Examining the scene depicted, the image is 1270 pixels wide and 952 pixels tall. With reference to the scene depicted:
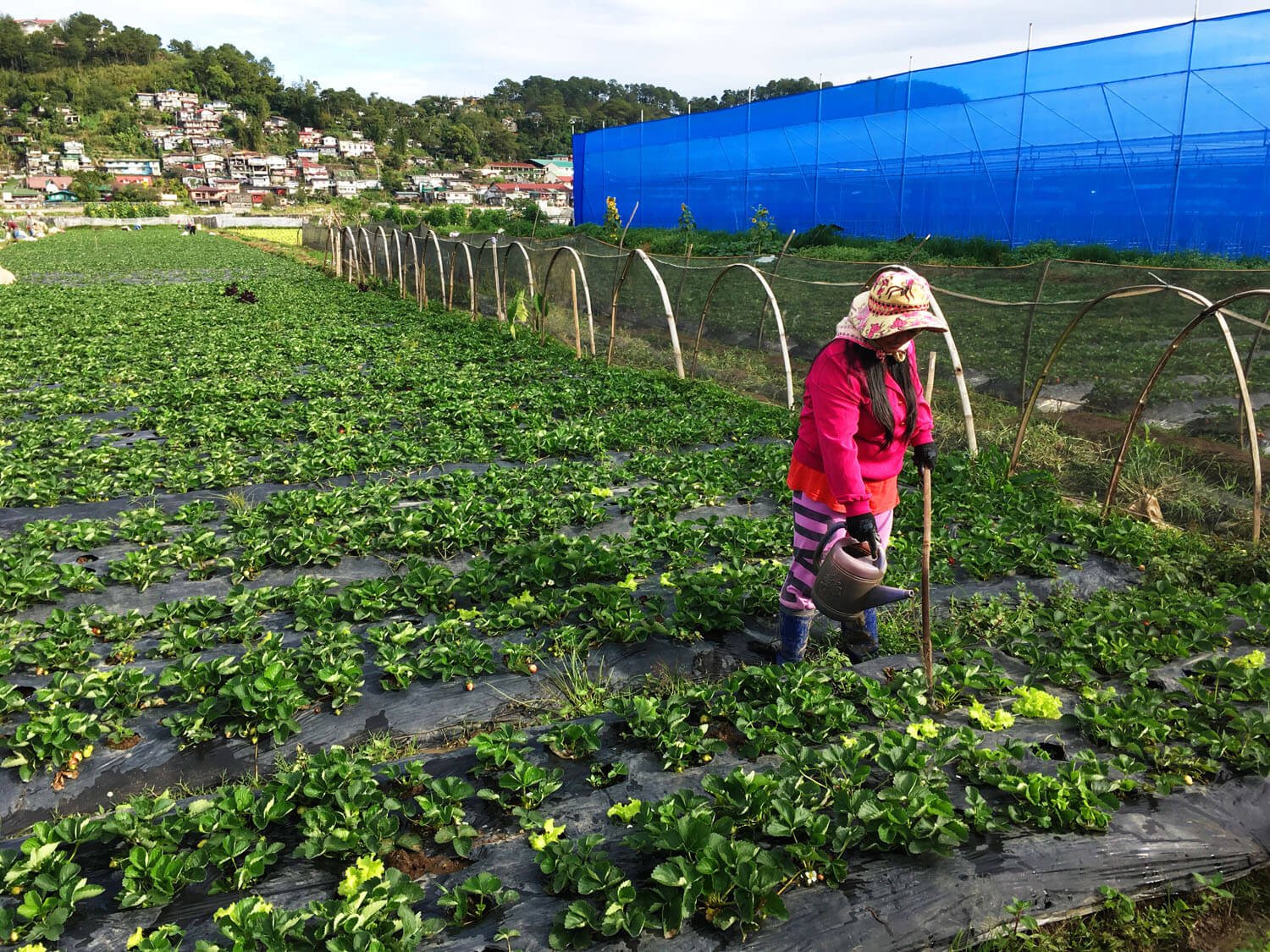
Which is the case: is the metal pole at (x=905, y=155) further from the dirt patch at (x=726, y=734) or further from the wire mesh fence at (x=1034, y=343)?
the dirt patch at (x=726, y=734)

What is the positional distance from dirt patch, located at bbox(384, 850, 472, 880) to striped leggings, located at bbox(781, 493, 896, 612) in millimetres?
1925

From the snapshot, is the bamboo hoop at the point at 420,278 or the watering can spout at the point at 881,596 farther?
the bamboo hoop at the point at 420,278

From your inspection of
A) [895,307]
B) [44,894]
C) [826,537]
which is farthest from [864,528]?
[44,894]

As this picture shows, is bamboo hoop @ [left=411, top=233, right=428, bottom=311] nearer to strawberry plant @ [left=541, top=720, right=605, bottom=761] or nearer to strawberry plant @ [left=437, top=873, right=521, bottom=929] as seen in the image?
strawberry plant @ [left=541, top=720, right=605, bottom=761]

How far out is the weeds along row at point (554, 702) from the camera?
258 centimetres

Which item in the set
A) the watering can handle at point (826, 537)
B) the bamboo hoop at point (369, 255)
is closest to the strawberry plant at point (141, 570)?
the watering can handle at point (826, 537)

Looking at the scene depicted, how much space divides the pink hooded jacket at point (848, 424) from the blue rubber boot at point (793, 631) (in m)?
0.65

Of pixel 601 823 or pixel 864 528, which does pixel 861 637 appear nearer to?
pixel 864 528

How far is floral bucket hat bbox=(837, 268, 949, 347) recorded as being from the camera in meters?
3.31

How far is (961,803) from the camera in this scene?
9.77 ft

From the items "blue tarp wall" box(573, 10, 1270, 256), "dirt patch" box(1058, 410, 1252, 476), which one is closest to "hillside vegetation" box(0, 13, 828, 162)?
"blue tarp wall" box(573, 10, 1270, 256)

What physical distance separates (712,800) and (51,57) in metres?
243

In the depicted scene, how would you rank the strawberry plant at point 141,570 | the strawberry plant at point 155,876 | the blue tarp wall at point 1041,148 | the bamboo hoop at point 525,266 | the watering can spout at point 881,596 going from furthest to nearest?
the blue tarp wall at point 1041,148
the bamboo hoop at point 525,266
the strawberry plant at point 141,570
the watering can spout at point 881,596
the strawberry plant at point 155,876

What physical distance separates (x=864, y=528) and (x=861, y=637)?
0.83 m
